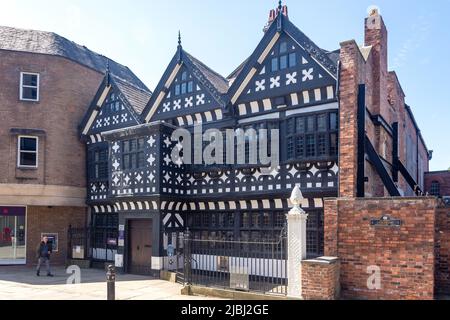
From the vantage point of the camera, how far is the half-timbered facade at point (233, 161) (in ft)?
44.5

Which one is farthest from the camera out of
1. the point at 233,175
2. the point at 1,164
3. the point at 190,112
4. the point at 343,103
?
the point at 1,164

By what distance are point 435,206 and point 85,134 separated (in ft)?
54.9

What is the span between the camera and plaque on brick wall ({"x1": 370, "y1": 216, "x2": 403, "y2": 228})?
972cm

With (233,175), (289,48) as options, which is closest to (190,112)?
(233,175)

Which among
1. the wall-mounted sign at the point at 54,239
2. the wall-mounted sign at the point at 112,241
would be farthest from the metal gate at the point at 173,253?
the wall-mounted sign at the point at 54,239

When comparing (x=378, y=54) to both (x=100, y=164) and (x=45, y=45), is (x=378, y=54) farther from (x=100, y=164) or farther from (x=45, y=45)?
(x=45, y=45)

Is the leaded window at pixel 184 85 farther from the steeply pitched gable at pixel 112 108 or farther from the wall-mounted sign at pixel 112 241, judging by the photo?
the wall-mounted sign at pixel 112 241

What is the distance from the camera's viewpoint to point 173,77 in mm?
17266

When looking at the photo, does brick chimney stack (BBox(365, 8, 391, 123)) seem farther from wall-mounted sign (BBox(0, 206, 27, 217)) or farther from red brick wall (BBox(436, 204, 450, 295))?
wall-mounted sign (BBox(0, 206, 27, 217))

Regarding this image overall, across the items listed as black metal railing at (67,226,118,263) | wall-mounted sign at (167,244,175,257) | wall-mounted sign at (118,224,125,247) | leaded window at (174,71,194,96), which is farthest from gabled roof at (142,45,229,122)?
black metal railing at (67,226,118,263)

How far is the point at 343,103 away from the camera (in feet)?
41.5

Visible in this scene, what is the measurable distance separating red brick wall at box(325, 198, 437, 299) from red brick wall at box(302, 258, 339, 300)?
56cm
